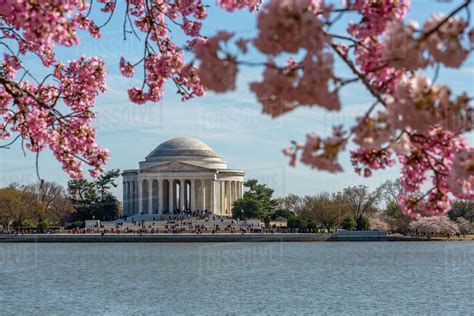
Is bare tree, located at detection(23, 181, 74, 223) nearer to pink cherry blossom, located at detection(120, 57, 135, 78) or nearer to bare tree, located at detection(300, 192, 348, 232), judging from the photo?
bare tree, located at detection(300, 192, 348, 232)

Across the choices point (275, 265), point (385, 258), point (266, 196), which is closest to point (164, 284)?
point (275, 265)

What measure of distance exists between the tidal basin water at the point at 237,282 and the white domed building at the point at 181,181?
5647 cm

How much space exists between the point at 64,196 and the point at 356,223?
58939 mm

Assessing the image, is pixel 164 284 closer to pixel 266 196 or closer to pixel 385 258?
pixel 385 258

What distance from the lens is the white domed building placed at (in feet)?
448

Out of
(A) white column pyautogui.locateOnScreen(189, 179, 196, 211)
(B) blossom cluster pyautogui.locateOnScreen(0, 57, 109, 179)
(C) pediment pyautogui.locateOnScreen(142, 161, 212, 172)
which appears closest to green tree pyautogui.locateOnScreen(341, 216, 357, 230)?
(C) pediment pyautogui.locateOnScreen(142, 161, 212, 172)

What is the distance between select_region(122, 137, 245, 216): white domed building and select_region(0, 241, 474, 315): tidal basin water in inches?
2223

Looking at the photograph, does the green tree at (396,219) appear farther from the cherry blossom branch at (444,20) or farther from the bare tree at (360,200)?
the cherry blossom branch at (444,20)

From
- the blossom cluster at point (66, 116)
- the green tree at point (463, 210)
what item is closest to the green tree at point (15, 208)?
the green tree at point (463, 210)

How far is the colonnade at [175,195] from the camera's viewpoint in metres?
138

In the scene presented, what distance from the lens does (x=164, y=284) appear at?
47.8 m

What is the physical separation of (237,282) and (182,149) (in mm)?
95329

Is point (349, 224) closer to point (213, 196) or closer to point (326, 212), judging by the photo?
point (326, 212)

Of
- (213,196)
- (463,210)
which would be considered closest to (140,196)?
(213,196)
